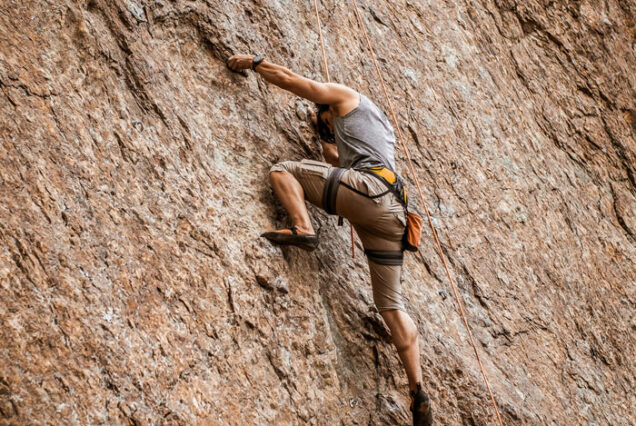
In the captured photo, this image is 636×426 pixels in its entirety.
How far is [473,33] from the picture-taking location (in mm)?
8438

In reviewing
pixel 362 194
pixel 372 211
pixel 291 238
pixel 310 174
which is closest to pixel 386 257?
pixel 372 211

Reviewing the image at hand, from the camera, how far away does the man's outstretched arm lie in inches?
203

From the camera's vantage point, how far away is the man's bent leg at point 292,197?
16.5 feet

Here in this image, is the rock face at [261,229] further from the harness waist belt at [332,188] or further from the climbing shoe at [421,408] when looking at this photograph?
the harness waist belt at [332,188]

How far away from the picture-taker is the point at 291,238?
4.95 m

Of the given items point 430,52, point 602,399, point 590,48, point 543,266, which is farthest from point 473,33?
point 602,399

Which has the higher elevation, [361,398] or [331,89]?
[331,89]

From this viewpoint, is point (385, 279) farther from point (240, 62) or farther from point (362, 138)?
point (240, 62)

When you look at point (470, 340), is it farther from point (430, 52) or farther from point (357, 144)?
point (430, 52)

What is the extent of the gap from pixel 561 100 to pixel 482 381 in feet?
15.6

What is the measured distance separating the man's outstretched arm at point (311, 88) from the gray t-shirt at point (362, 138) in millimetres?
82

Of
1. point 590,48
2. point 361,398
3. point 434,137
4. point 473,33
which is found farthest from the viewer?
point 590,48

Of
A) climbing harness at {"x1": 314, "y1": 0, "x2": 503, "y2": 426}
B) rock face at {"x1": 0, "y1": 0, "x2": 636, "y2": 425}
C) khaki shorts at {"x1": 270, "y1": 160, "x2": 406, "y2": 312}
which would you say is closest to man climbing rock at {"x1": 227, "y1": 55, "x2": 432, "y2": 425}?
khaki shorts at {"x1": 270, "y1": 160, "x2": 406, "y2": 312}

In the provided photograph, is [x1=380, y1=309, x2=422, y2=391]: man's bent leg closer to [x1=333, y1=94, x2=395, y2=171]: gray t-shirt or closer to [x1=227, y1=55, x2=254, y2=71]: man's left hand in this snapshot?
[x1=333, y1=94, x2=395, y2=171]: gray t-shirt
